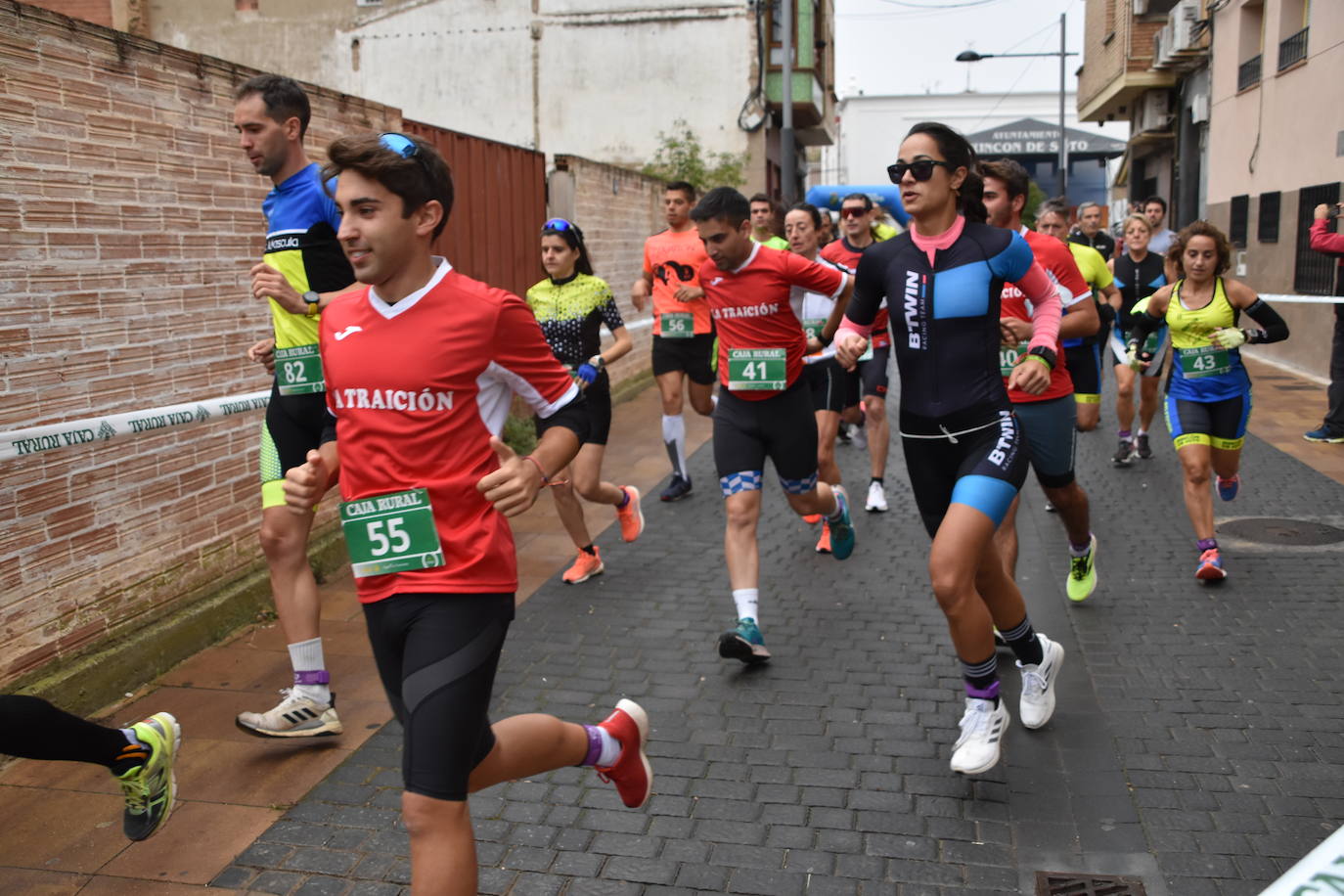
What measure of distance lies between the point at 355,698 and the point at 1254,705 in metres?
3.57

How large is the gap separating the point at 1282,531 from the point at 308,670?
19.8ft

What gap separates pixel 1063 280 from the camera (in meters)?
5.64

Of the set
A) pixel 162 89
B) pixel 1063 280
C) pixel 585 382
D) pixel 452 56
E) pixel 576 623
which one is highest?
pixel 452 56

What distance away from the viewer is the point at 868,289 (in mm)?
4703

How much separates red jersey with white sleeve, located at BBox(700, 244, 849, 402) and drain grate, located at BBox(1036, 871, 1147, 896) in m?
2.83

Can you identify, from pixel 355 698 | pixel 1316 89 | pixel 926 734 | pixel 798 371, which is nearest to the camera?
pixel 926 734

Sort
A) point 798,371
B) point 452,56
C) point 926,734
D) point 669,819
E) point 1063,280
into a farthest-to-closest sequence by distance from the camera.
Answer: point 452,56 → point 798,371 → point 1063,280 → point 926,734 → point 669,819

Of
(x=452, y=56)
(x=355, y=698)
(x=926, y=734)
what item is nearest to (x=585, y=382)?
(x=355, y=698)

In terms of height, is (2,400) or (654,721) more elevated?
(2,400)

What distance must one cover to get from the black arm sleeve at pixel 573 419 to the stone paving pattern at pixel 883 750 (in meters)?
1.34

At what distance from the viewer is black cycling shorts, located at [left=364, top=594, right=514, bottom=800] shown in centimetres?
283

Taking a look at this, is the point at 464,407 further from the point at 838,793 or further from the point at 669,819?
the point at 838,793

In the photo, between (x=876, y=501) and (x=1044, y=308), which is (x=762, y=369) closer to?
(x=1044, y=308)

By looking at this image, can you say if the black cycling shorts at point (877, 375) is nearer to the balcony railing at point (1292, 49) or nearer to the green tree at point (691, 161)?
the balcony railing at point (1292, 49)
